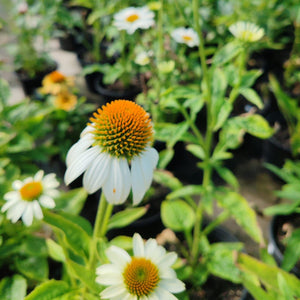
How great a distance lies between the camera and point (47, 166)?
5.28 feet

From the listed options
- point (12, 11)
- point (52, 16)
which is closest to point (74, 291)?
point (52, 16)

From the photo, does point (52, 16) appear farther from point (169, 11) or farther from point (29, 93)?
point (169, 11)

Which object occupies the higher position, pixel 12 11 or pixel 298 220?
pixel 12 11

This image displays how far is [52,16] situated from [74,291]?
151cm

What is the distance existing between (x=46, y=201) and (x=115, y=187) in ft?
0.96

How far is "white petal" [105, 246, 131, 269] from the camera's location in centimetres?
54

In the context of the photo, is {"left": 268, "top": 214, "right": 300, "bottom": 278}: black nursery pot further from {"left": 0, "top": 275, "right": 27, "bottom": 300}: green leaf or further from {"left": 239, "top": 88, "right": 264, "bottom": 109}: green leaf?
{"left": 0, "top": 275, "right": 27, "bottom": 300}: green leaf

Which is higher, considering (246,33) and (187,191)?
(246,33)

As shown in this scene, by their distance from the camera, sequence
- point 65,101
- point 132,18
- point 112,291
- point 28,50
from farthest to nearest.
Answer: point 28,50, point 65,101, point 132,18, point 112,291

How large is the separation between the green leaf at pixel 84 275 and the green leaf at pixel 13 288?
27cm

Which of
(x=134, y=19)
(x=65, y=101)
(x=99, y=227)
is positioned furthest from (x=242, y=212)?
(x=65, y=101)

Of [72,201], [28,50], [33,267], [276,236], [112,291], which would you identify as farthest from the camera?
[28,50]

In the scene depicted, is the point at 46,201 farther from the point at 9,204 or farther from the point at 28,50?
the point at 28,50

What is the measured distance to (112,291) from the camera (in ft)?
1.67
